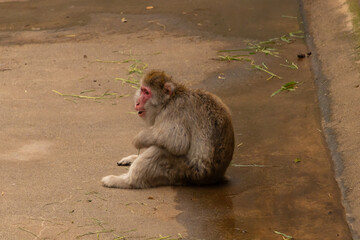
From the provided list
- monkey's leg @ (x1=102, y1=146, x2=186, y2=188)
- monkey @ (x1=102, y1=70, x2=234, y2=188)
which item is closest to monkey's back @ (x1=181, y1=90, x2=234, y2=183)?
monkey @ (x1=102, y1=70, x2=234, y2=188)

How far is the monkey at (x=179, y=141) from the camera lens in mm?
6930

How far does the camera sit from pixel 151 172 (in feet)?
22.9

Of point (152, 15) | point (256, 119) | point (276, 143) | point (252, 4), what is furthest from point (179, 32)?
point (276, 143)

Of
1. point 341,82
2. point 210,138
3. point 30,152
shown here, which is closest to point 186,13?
point 341,82

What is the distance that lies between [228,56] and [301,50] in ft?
4.26

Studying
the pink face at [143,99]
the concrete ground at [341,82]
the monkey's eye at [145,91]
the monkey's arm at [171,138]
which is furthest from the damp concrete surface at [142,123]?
the monkey's eye at [145,91]

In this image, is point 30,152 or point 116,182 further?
point 30,152

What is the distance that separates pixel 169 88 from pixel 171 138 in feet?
1.84

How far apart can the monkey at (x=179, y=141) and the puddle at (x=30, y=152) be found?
114 centimetres

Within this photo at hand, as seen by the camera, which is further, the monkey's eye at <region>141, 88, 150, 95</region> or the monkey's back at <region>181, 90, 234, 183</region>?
the monkey's eye at <region>141, 88, 150, 95</region>

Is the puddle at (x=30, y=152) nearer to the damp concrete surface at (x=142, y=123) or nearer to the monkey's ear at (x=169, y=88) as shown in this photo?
the damp concrete surface at (x=142, y=123)

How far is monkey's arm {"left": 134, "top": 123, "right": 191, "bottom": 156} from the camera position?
689 centimetres

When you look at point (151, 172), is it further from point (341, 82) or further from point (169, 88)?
point (341, 82)

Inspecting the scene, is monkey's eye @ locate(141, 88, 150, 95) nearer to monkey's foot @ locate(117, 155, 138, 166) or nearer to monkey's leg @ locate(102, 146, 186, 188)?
monkey's leg @ locate(102, 146, 186, 188)
